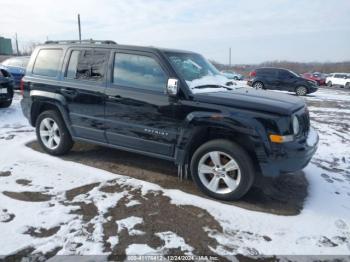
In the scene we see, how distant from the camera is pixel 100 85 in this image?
4.67m

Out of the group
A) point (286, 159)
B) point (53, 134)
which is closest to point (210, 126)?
point (286, 159)

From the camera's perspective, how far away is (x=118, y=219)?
11.4ft

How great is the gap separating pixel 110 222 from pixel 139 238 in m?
0.44

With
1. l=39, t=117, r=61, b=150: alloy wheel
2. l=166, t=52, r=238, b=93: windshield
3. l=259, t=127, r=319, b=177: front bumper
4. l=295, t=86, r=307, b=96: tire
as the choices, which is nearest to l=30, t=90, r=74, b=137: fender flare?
l=39, t=117, r=61, b=150: alloy wheel

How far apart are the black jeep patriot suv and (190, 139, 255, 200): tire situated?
1cm

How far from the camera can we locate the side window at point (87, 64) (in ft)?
15.5

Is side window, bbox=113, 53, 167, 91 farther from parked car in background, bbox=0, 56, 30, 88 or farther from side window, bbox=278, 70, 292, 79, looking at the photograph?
side window, bbox=278, 70, 292, 79

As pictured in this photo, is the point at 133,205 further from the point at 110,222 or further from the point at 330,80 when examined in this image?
the point at 330,80

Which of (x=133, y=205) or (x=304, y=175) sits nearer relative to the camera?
(x=133, y=205)

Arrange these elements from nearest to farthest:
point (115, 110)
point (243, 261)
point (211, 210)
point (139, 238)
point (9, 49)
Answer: point (243, 261), point (139, 238), point (211, 210), point (115, 110), point (9, 49)

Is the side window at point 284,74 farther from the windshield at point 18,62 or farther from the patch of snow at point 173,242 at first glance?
the patch of snow at point 173,242

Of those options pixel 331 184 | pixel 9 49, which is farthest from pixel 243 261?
pixel 9 49

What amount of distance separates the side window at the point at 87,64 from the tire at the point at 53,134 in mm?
806

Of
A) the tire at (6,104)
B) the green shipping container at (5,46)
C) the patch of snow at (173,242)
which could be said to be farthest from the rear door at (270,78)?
the green shipping container at (5,46)
